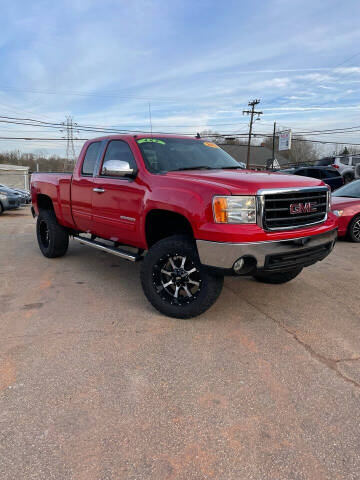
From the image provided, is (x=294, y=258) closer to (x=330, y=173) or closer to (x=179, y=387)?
(x=179, y=387)

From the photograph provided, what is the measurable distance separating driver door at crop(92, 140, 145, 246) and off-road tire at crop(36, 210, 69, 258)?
144 cm

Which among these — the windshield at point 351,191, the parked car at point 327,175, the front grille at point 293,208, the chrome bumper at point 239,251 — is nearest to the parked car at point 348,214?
the windshield at point 351,191

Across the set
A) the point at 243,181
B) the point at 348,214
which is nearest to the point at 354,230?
the point at 348,214

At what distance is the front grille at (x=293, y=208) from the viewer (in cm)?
324

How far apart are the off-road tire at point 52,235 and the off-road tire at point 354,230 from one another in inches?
243

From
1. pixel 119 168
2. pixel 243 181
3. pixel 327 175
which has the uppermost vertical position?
pixel 327 175

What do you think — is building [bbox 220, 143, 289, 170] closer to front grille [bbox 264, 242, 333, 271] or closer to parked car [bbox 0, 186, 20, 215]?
parked car [bbox 0, 186, 20, 215]

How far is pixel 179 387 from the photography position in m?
2.54

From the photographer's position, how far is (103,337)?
3.28 m

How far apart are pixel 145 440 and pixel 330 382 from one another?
4.69 feet

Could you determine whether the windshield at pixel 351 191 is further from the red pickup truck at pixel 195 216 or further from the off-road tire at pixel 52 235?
the off-road tire at pixel 52 235

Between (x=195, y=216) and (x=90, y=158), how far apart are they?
258cm

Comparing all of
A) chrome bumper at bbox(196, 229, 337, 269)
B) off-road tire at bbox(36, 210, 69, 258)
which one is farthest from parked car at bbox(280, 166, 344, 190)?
chrome bumper at bbox(196, 229, 337, 269)

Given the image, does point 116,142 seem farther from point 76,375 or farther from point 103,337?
point 76,375
